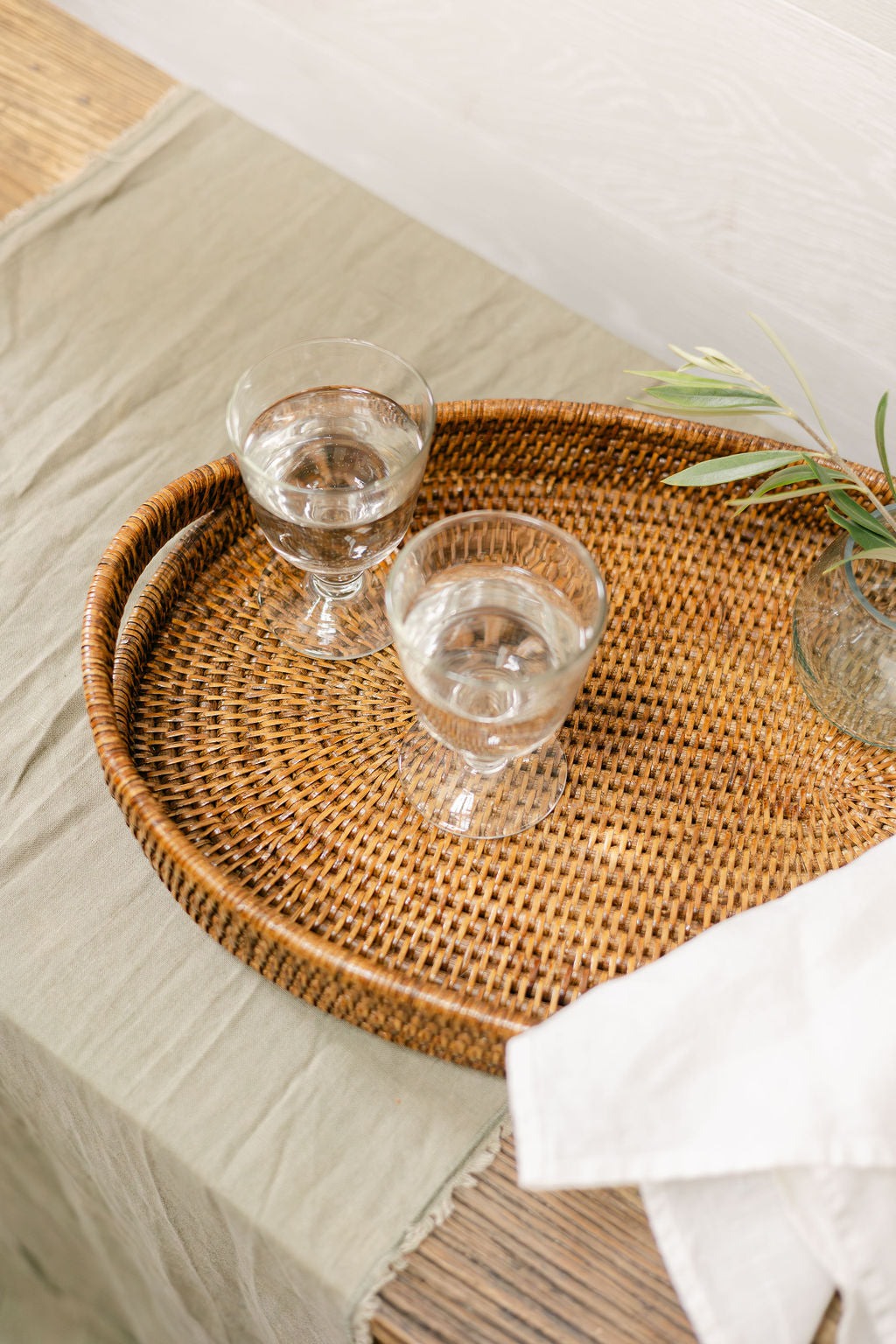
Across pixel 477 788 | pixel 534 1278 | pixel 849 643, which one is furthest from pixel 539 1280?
pixel 849 643

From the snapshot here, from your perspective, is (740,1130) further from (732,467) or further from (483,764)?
(732,467)

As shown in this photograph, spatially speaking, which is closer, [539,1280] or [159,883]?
[539,1280]

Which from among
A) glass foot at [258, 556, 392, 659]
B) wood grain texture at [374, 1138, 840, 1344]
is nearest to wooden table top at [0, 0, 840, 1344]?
wood grain texture at [374, 1138, 840, 1344]

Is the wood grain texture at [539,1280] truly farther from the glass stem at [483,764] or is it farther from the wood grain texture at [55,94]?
the wood grain texture at [55,94]

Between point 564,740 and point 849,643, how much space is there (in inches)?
5.5

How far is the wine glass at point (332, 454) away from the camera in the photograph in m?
0.53

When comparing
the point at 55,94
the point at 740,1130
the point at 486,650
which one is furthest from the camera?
the point at 55,94

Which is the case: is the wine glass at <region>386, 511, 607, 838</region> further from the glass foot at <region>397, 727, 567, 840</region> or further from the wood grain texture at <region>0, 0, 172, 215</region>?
the wood grain texture at <region>0, 0, 172, 215</region>

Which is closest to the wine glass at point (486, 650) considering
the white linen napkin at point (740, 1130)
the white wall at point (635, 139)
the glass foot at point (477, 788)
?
the glass foot at point (477, 788)

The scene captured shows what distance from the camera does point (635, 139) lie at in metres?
0.88

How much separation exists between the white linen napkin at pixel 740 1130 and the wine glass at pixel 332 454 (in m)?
0.23

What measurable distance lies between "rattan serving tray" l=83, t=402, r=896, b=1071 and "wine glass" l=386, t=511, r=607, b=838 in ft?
0.04

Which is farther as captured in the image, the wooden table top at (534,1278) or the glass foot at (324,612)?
the glass foot at (324,612)

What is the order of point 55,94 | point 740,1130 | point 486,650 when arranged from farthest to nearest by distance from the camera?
1. point 55,94
2. point 486,650
3. point 740,1130
